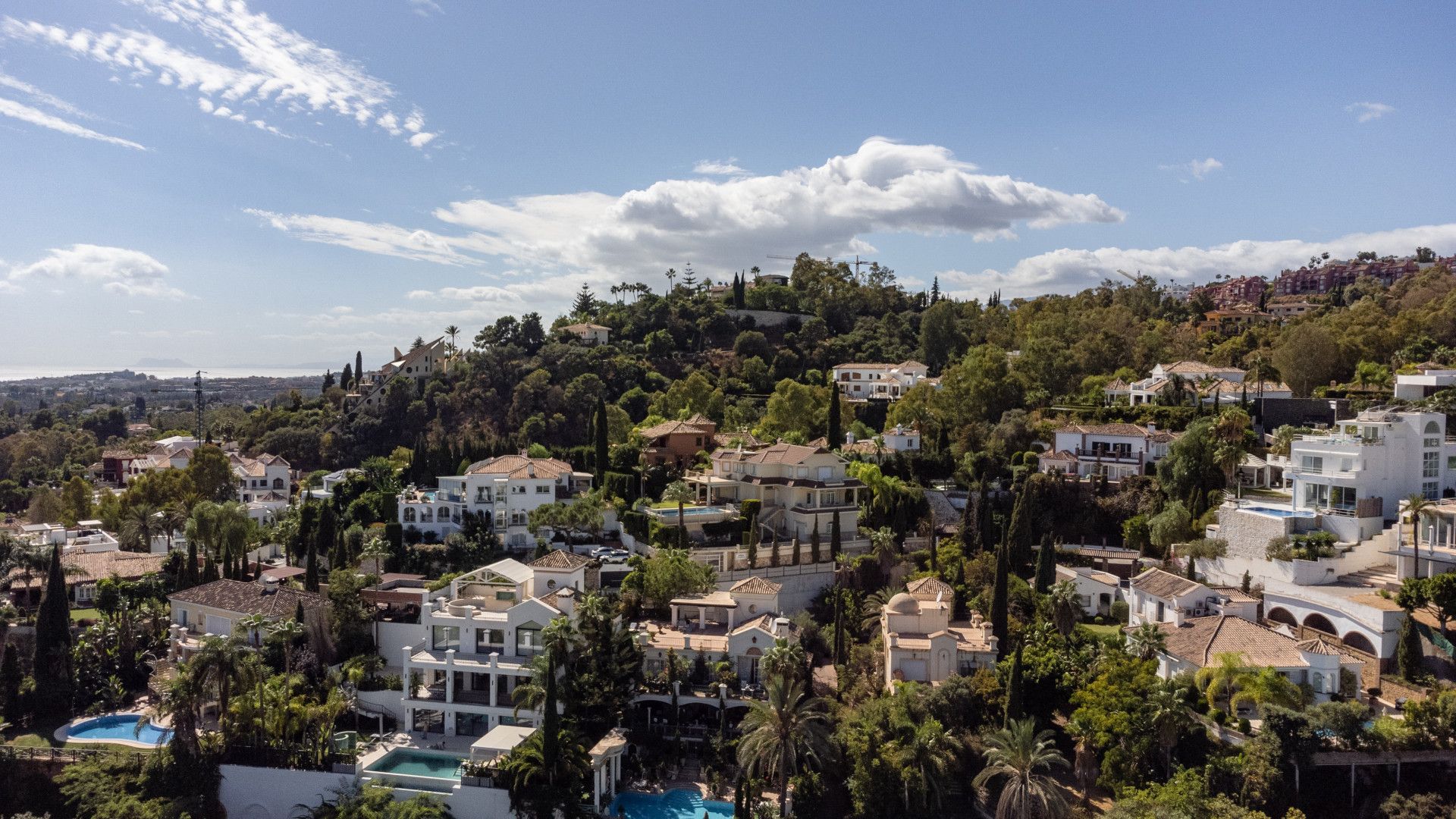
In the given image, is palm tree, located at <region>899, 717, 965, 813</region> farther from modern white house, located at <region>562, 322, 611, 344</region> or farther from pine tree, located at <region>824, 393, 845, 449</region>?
modern white house, located at <region>562, 322, 611, 344</region>

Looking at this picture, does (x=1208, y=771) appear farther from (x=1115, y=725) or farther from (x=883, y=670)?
(x=883, y=670)

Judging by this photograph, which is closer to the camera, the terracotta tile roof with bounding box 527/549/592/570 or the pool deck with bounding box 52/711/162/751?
the pool deck with bounding box 52/711/162/751

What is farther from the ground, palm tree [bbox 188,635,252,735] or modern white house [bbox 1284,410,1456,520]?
modern white house [bbox 1284,410,1456,520]

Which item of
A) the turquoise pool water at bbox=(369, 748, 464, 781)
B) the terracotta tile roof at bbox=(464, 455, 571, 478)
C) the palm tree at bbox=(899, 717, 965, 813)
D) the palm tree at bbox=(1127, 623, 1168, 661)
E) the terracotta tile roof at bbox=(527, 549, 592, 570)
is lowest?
the turquoise pool water at bbox=(369, 748, 464, 781)

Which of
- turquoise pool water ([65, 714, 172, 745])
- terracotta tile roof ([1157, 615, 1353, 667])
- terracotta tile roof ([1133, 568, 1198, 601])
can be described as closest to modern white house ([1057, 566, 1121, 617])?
terracotta tile roof ([1133, 568, 1198, 601])

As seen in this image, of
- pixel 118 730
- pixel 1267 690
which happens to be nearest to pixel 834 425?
pixel 1267 690

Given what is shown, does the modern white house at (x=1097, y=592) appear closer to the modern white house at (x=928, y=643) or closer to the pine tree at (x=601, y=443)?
the modern white house at (x=928, y=643)

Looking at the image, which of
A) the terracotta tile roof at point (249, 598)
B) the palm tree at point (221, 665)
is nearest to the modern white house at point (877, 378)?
the terracotta tile roof at point (249, 598)
